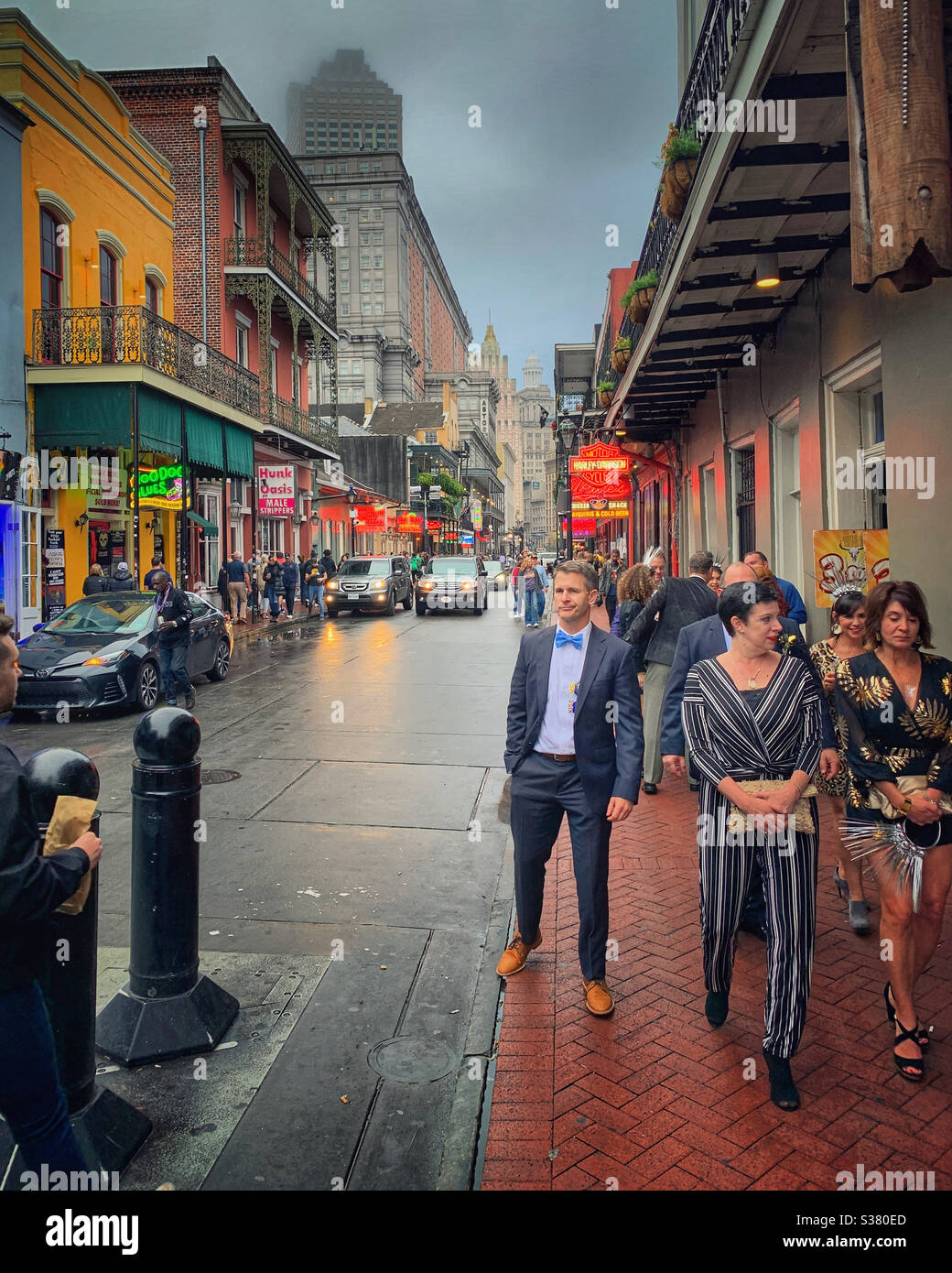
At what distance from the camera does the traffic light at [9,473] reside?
1538 centimetres

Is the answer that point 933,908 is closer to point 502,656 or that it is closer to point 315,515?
point 502,656

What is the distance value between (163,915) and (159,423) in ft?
53.7

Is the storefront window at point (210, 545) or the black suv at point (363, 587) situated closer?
the storefront window at point (210, 545)

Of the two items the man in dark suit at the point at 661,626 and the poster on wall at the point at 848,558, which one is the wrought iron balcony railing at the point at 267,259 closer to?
the man in dark suit at the point at 661,626

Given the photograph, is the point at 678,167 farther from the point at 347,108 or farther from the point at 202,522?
the point at 347,108

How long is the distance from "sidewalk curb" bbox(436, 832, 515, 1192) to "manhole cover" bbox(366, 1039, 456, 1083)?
86mm

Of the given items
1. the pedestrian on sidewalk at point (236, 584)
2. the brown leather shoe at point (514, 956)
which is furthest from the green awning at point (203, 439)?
the brown leather shoe at point (514, 956)

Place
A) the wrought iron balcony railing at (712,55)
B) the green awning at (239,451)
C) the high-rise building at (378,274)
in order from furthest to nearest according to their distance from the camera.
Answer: the high-rise building at (378,274), the green awning at (239,451), the wrought iron balcony railing at (712,55)

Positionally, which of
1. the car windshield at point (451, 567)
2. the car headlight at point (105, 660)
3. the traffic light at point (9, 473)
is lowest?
the car headlight at point (105, 660)

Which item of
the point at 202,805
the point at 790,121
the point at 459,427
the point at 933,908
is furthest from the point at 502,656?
the point at 459,427

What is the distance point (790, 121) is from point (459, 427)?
382 ft

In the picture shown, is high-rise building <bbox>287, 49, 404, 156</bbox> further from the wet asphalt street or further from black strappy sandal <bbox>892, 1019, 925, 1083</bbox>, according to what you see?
black strappy sandal <bbox>892, 1019, 925, 1083</bbox>

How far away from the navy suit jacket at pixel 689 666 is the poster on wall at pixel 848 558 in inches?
95.0

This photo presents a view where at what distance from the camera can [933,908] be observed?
11.7 ft
